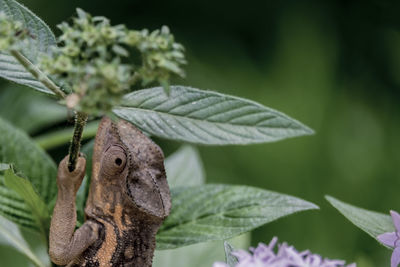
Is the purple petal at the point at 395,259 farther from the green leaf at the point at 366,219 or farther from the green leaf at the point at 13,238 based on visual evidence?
the green leaf at the point at 13,238

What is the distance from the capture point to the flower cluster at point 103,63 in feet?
2.15

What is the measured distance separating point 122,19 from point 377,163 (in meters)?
1.23

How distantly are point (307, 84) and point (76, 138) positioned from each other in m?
2.13

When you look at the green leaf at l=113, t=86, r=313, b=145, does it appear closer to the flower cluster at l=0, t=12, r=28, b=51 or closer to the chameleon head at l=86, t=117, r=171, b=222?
the chameleon head at l=86, t=117, r=171, b=222

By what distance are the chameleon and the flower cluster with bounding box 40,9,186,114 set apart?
0.83ft

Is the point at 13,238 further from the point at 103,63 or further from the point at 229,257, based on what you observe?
the point at 103,63

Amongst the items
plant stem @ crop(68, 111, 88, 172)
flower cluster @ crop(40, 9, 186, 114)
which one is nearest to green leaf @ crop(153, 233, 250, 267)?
plant stem @ crop(68, 111, 88, 172)

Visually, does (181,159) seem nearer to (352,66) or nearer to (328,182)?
(328,182)

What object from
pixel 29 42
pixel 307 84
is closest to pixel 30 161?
pixel 29 42

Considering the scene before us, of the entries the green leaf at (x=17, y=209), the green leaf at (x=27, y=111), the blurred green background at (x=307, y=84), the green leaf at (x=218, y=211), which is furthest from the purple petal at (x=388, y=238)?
the blurred green background at (x=307, y=84)

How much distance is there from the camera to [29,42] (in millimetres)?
864

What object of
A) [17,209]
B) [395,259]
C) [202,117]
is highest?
[202,117]

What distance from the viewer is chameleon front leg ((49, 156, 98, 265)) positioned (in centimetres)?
93

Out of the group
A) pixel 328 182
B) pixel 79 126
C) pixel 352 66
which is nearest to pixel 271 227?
pixel 328 182
